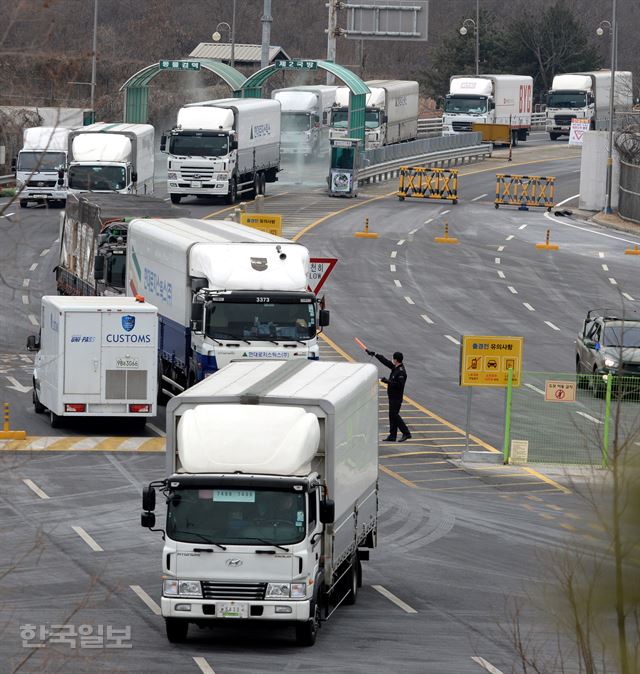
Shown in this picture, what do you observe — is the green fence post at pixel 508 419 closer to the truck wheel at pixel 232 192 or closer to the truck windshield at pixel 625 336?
the truck windshield at pixel 625 336

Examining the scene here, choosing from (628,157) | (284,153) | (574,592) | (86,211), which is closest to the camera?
(574,592)

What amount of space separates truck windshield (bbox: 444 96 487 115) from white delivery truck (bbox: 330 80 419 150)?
83.9 inches

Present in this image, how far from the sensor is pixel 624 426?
28.7 meters

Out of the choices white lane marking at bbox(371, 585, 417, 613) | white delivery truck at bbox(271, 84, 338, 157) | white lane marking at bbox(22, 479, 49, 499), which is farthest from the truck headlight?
white delivery truck at bbox(271, 84, 338, 157)

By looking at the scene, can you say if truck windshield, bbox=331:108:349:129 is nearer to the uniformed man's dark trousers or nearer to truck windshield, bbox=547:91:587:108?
truck windshield, bbox=547:91:587:108

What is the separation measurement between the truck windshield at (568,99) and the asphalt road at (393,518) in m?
46.1

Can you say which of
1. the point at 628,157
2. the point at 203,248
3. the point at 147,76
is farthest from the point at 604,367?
the point at 147,76

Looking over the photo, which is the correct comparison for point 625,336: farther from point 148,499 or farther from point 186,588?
point 186,588

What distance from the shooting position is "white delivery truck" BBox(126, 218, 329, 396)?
30547 millimetres

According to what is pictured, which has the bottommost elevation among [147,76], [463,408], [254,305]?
[463,408]

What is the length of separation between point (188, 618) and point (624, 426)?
1329 cm

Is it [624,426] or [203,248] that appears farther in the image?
[203,248]

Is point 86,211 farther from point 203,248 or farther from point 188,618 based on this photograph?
point 188,618

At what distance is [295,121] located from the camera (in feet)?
268
